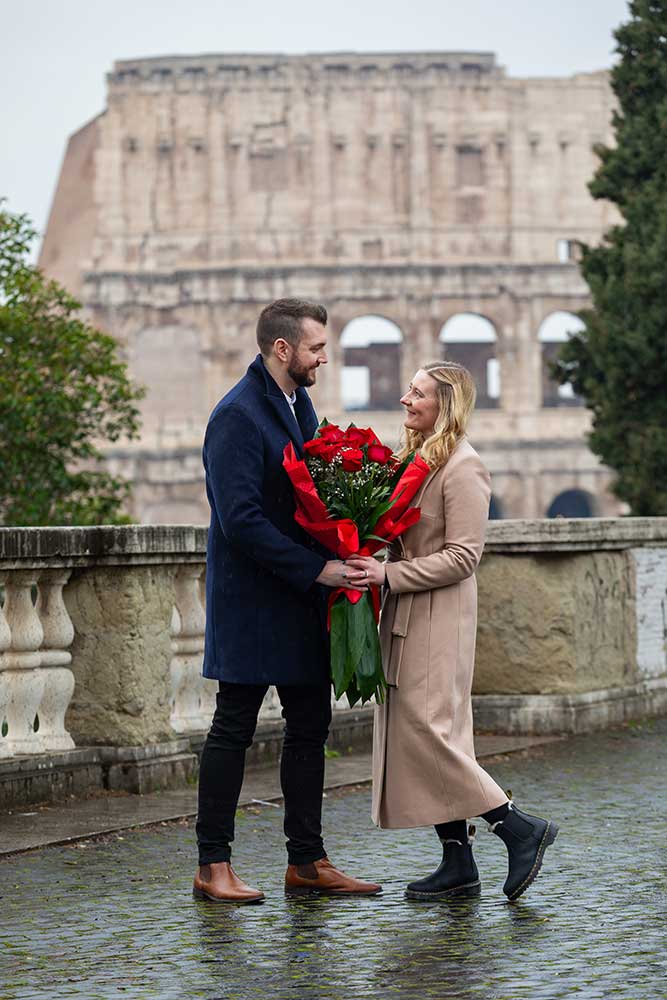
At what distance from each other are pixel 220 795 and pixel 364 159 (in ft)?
196

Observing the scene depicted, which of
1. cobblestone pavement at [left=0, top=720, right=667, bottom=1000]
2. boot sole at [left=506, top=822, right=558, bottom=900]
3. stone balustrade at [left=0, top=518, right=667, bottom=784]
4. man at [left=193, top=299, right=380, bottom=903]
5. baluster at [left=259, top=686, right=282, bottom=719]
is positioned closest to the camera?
cobblestone pavement at [left=0, top=720, right=667, bottom=1000]

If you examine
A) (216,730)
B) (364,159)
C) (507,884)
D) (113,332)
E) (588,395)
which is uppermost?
(364,159)

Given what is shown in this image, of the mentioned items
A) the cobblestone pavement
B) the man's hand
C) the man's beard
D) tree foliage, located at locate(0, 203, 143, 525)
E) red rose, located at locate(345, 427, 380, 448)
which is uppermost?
tree foliage, located at locate(0, 203, 143, 525)

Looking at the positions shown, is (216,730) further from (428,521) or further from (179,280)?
(179,280)

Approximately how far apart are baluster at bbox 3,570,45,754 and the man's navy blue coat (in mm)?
1804

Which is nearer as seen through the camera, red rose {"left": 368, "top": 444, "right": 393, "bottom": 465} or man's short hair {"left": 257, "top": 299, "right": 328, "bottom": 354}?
red rose {"left": 368, "top": 444, "right": 393, "bottom": 465}

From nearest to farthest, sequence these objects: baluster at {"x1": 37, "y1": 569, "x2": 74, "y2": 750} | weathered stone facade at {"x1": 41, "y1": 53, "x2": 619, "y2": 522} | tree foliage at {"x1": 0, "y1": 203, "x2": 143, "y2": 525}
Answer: baluster at {"x1": 37, "y1": 569, "x2": 74, "y2": 750} → tree foliage at {"x1": 0, "y1": 203, "x2": 143, "y2": 525} → weathered stone facade at {"x1": 41, "y1": 53, "x2": 619, "y2": 522}

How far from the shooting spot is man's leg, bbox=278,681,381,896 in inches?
225

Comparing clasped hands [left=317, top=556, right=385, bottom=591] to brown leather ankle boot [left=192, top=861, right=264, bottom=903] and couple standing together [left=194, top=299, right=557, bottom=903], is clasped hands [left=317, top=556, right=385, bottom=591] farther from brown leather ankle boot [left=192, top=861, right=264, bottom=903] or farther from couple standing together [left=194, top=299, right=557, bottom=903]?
brown leather ankle boot [left=192, top=861, right=264, bottom=903]

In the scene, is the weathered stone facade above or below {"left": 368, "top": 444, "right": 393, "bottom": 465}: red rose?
above

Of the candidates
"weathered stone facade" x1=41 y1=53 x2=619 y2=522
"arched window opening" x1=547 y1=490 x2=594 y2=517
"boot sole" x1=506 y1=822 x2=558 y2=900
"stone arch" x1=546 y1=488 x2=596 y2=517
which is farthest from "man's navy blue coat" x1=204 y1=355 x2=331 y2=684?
"arched window opening" x1=547 y1=490 x2=594 y2=517

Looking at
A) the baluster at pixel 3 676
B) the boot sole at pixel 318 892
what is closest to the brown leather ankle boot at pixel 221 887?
the boot sole at pixel 318 892

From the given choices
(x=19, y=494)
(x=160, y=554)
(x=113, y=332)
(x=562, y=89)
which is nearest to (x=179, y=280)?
(x=113, y=332)

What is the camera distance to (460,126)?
64562 mm
